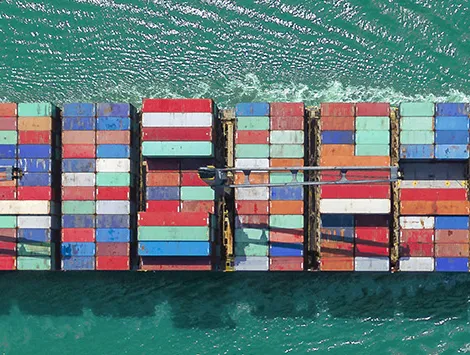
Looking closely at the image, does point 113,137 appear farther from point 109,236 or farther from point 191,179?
point 109,236

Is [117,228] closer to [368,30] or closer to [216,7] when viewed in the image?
[216,7]

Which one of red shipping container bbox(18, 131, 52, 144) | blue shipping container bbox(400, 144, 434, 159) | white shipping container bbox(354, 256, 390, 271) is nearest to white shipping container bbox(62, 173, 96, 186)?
red shipping container bbox(18, 131, 52, 144)

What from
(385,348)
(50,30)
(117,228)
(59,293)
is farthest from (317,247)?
(50,30)

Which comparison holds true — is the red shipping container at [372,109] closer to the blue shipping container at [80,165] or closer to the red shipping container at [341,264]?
the red shipping container at [341,264]

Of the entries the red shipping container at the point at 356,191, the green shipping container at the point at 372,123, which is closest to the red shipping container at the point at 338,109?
the green shipping container at the point at 372,123

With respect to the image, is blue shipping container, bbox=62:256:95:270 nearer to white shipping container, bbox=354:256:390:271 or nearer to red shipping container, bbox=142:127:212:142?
red shipping container, bbox=142:127:212:142
